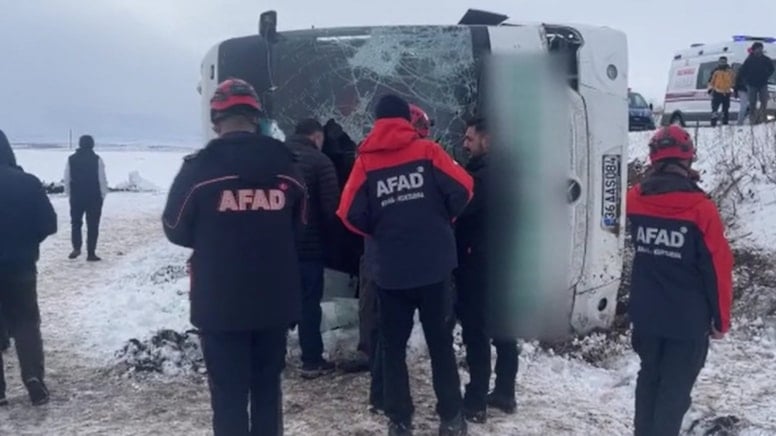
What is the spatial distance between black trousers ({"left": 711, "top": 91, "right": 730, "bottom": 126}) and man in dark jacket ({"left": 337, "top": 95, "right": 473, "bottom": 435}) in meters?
15.0

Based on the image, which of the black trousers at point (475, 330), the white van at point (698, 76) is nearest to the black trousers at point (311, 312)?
the black trousers at point (475, 330)

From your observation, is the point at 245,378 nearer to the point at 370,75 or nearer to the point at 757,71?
the point at 370,75

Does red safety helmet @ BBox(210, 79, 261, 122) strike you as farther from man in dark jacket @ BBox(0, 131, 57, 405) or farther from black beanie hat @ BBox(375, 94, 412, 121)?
man in dark jacket @ BBox(0, 131, 57, 405)

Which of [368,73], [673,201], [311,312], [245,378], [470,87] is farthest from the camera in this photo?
[368,73]

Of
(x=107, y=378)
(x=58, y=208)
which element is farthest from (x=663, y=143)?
(x=58, y=208)

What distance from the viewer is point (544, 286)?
609 centimetres

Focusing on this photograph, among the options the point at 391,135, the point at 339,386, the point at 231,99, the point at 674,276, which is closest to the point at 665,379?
the point at 674,276

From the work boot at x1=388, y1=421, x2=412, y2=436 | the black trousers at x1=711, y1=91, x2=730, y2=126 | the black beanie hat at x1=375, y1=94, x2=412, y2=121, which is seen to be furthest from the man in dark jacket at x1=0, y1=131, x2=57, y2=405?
the black trousers at x1=711, y1=91, x2=730, y2=126

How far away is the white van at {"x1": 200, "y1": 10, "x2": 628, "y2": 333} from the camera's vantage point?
616 cm

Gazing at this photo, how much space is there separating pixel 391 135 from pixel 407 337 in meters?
1.14

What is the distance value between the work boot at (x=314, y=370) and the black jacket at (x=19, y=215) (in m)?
1.98

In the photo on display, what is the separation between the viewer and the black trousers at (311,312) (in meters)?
6.04

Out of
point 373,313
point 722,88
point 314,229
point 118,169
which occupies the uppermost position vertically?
point 722,88

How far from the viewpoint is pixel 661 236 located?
4.27m
